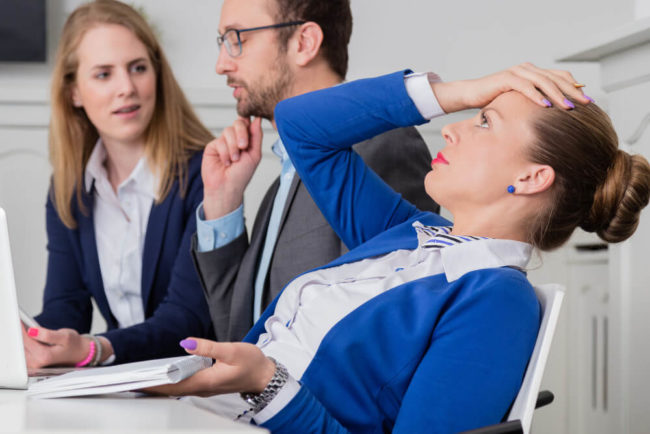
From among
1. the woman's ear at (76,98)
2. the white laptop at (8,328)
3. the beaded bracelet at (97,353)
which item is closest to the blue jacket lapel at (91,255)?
the woman's ear at (76,98)

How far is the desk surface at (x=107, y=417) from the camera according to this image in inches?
26.1

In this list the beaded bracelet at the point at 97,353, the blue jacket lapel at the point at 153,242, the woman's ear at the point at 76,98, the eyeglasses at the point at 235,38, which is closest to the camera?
the beaded bracelet at the point at 97,353

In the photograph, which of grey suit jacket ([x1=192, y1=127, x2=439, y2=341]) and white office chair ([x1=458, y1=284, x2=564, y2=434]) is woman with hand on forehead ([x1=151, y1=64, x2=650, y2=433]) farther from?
grey suit jacket ([x1=192, y1=127, x2=439, y2=341])

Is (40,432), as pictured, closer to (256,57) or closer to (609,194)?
(609,194)

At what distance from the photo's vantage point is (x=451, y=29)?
3174 mm

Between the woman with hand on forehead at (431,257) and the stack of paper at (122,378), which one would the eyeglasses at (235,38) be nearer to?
the woman with hand on forehead at (431,257)

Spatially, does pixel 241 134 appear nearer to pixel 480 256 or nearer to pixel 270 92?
pixel 270 92

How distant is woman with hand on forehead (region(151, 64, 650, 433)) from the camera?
1090 mm

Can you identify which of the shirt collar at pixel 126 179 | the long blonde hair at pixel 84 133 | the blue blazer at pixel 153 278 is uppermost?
the long blonde hair at pixel 84 133

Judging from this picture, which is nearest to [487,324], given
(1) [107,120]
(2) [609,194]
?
(2) [609,194]

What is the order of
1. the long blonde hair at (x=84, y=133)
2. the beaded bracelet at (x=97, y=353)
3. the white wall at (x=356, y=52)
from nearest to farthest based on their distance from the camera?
the beaded bracelet at (x=97, y=353) → the long blonde hair at (x=84, y=133) → the white wall at (x=356, y=52)

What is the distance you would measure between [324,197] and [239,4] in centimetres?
60

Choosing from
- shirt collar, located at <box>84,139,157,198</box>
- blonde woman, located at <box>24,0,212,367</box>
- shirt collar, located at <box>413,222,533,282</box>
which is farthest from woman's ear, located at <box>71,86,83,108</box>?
shirt collar, located at <box>413,222,533,282</box>

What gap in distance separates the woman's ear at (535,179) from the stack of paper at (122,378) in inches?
24.5
